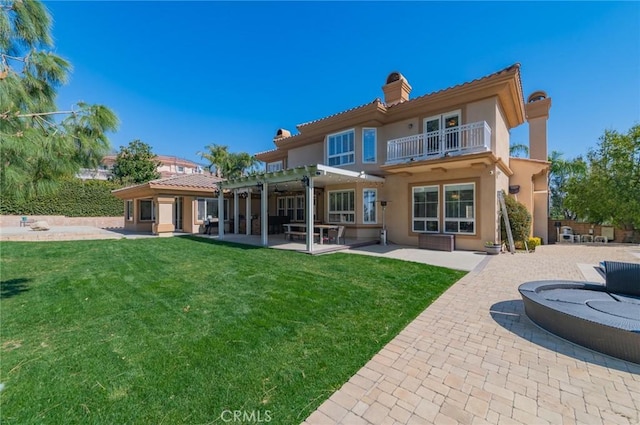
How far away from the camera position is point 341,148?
15.0 m

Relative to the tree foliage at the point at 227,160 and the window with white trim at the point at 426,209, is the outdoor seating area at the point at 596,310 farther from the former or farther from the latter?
the tree foliage at the point at 227,160

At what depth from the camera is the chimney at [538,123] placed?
1603 cm

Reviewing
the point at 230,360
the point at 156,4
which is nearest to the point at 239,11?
the point at 156,4

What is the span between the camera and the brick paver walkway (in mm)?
2420

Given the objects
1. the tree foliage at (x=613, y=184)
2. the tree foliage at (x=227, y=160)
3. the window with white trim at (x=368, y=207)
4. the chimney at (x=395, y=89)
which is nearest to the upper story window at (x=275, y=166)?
the window with white trim at (x=368, y=207)

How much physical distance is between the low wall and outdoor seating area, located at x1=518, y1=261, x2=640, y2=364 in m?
33.9

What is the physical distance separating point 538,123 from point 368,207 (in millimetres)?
12360

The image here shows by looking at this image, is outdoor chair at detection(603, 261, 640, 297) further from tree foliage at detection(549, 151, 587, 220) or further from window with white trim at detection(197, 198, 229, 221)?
window with white trim at detection(197, 198, 229, 221)

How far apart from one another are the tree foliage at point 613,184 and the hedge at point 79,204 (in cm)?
3978

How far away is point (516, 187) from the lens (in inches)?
530

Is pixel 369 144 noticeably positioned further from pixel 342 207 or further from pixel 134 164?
pixel 134 164

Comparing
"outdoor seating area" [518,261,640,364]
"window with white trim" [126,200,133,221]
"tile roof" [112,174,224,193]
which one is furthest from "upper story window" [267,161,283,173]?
"outdoor seating area" [518,261,640,364]

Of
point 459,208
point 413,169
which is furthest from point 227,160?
point 459,208

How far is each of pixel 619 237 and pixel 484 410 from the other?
2265 cm
